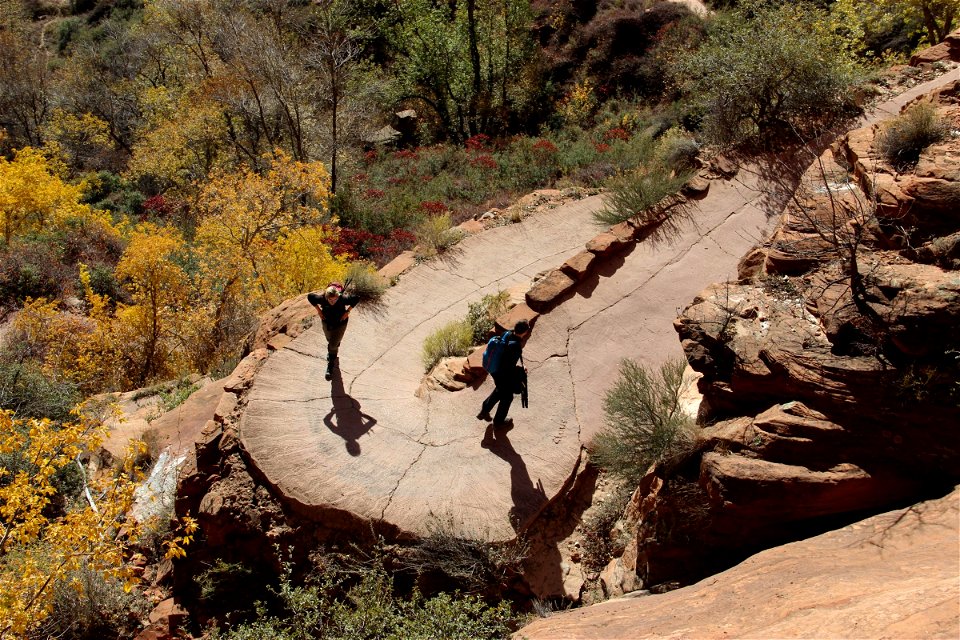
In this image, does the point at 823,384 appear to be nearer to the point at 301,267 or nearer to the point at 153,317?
the point at 301,267

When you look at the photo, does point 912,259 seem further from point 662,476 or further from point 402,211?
point 402,211

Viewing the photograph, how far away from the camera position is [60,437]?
6383 millimetres

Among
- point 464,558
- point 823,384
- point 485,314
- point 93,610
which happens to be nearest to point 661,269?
point 485,314

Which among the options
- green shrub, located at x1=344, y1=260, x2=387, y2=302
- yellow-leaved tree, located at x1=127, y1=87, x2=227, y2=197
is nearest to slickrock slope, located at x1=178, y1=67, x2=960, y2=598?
green shrub, located at x1=344, y1=260, x2=387, y2=302

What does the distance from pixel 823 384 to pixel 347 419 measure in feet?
17.4

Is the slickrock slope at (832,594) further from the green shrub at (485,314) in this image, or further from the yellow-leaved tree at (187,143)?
the yellow-leaved tree at (187,143)

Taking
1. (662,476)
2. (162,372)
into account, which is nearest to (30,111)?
(162,372)

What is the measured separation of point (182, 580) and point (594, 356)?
5827mm

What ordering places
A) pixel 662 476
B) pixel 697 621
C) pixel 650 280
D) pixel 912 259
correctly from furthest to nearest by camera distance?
pixel 650 280
pixel 662 476
pixel 912 259
pixel 697 621

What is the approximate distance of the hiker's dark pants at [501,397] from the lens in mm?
6950

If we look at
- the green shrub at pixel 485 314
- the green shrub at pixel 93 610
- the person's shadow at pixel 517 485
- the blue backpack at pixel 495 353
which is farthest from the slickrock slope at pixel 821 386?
the green shrub at pixel 93 610

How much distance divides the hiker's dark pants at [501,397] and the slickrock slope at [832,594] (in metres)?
2.67

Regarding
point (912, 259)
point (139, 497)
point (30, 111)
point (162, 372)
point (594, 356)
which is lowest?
point (162, 372)

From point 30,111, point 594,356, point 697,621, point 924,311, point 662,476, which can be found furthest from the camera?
point 30,111
